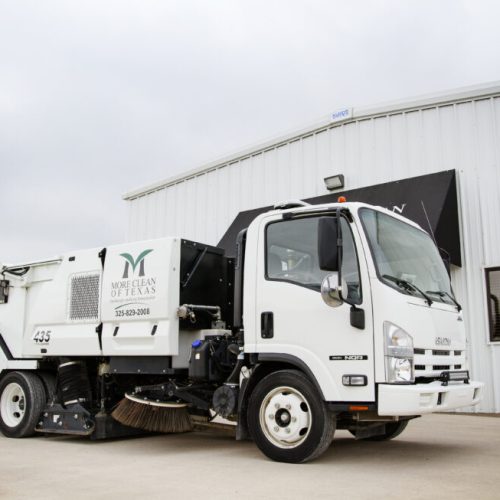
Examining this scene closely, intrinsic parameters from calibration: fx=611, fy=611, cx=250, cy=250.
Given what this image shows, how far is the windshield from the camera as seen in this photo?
5.91 m

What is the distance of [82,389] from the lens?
820 cm

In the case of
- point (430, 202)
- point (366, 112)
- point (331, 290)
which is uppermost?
point (366, 112)

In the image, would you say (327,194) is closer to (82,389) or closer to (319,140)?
(319,140)

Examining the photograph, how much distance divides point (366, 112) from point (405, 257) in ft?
24.9

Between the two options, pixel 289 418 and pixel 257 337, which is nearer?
pixel 289 418

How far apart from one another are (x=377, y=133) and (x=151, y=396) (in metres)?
8.12

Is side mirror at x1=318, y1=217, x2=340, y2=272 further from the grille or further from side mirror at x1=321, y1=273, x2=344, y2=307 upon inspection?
the grille

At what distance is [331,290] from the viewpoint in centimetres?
561

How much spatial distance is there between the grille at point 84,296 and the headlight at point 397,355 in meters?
3.97

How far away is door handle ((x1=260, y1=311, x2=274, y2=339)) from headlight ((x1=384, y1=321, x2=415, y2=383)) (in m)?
1.24

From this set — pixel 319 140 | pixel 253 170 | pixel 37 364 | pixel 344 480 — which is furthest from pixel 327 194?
pixel 344 480

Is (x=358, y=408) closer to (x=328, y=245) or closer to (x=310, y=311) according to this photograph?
(x=310, y=311)

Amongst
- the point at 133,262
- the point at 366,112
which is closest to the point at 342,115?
the point at 366,112

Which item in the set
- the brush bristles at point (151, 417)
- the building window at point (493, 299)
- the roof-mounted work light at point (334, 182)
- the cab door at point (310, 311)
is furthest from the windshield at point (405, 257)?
the roof-mounted work light at point (334, 182)
